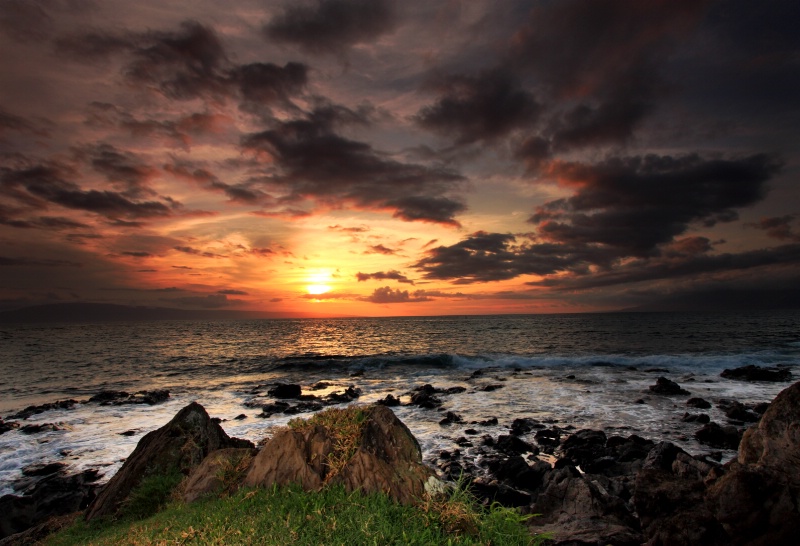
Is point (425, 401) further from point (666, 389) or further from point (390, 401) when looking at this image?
point (666, 389)

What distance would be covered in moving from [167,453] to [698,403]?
33048 mm

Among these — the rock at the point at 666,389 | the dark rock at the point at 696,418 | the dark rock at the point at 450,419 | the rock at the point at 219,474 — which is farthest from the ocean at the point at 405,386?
the rock at the point at 219,474

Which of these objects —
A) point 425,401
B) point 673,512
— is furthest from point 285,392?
point 673,512

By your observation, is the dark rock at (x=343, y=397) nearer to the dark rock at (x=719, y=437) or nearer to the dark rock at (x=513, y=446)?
the dark rock at (x=513, y=446)

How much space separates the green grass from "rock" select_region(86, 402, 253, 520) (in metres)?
3.25

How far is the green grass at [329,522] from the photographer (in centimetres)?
506

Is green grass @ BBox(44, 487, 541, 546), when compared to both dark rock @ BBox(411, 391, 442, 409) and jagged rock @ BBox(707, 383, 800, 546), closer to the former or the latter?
jagged rock @ BBox(707, 383, 800, 546)

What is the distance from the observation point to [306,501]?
6285 millimetres

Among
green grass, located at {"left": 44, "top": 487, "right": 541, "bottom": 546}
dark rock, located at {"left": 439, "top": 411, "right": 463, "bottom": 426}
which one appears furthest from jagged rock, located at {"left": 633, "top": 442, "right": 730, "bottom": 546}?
dark rock, located at {"left": 439, "top": 411, "right": 463, "bottom": 426}

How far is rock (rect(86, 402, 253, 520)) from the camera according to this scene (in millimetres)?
9805

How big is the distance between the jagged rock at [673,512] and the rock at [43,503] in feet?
55.3

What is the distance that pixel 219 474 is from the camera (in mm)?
8023

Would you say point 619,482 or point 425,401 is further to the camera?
point 425,401

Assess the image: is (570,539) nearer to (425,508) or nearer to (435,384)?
(425,508)
